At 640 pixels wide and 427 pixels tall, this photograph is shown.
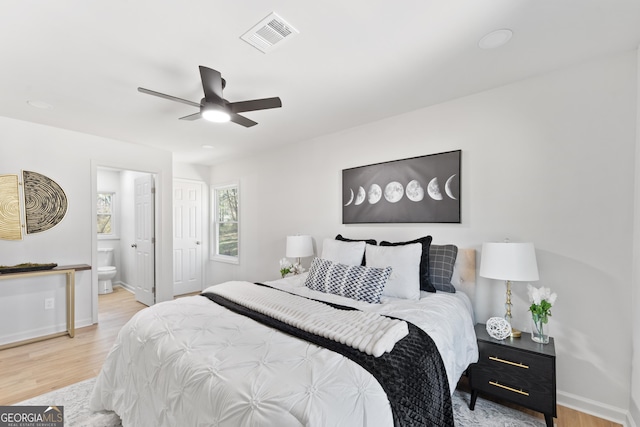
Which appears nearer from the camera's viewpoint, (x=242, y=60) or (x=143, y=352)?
(x=143, y=352)

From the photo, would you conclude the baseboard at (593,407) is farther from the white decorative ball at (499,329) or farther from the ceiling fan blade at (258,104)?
the ceiling fan blade at (258,104)

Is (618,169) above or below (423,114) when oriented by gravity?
below

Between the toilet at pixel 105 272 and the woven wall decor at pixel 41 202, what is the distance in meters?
2.15

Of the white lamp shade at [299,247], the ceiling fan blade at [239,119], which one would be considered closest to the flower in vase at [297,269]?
the white lamp shade at [299,247]

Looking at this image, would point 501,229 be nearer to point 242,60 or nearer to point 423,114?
point 423,114

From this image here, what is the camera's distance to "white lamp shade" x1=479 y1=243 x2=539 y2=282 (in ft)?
6.71

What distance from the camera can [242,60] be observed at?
2090mm

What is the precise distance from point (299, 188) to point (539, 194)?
276cm

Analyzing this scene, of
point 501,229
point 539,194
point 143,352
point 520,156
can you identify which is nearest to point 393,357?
point 143,352

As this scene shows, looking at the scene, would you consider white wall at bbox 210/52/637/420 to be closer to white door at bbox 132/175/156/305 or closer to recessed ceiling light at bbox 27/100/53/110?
recessed ceiling light at bbox 27/100/53/110

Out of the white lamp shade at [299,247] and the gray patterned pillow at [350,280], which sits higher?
the white lamp shade at [299,247]

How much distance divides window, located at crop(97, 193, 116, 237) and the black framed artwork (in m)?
5.34

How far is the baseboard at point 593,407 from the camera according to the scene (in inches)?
78.6

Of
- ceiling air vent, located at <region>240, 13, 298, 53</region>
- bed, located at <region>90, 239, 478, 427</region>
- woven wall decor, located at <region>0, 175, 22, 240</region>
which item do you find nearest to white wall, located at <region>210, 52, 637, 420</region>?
bed, located at <region>90, 239, 478, 427</region>
